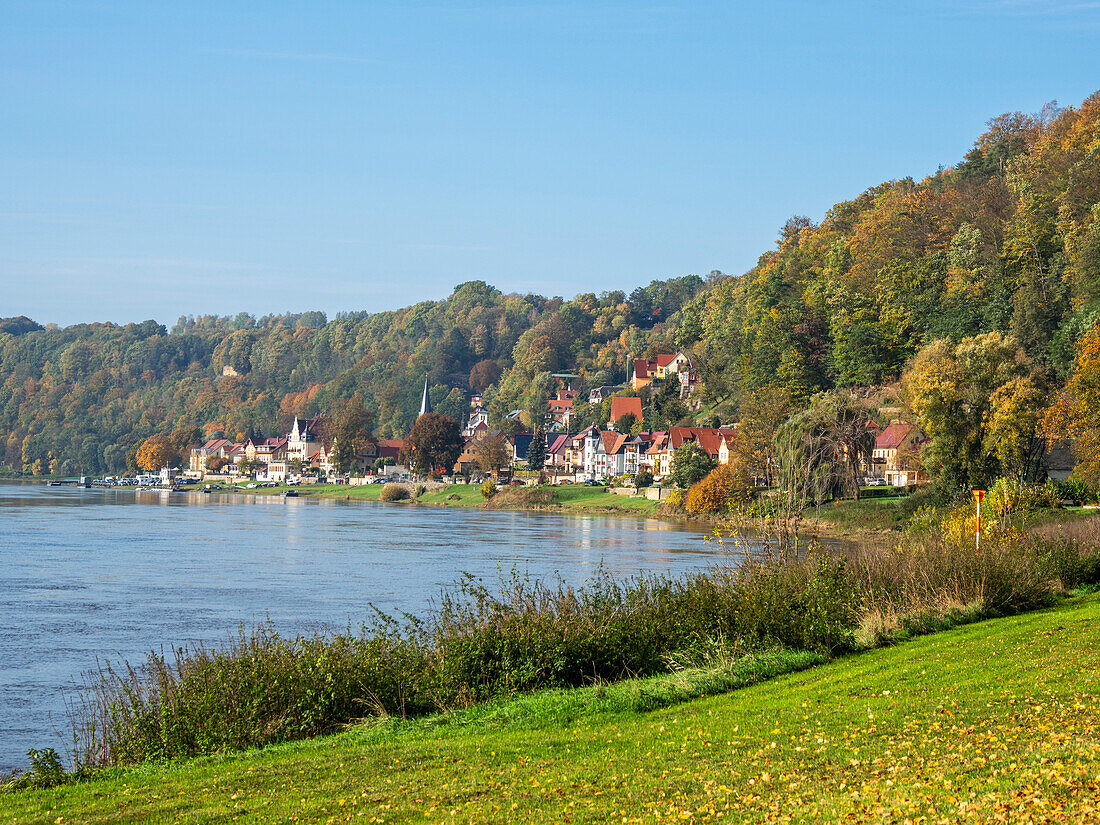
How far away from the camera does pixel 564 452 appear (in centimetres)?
14138

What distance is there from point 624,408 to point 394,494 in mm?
33639

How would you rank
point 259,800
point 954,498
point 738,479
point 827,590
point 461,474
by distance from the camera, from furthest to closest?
point 461,474
point 738,479
point 954,498
point 827,590
point 259,800

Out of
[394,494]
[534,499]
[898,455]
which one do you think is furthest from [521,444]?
[898,455]

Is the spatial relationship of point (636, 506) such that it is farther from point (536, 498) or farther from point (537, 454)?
point (537, 454)

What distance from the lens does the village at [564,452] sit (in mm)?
86750

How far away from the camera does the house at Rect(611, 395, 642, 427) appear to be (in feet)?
440

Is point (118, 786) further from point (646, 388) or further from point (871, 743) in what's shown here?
point (646, 388)

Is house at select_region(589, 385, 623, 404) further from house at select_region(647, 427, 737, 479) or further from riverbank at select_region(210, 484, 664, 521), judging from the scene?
house at select_region(647, 427, 737, 479)

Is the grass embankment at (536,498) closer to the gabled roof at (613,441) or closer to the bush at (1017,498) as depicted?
the gabled roof at (613,441)

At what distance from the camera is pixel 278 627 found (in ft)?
91.9

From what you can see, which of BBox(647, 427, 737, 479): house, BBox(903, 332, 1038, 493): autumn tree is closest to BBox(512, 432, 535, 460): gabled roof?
BBox(647, 427, 737, 479): house

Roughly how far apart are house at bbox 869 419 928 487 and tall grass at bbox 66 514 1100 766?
47.2 metres

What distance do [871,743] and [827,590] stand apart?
954cm

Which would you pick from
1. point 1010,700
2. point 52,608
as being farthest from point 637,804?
point 52,608
